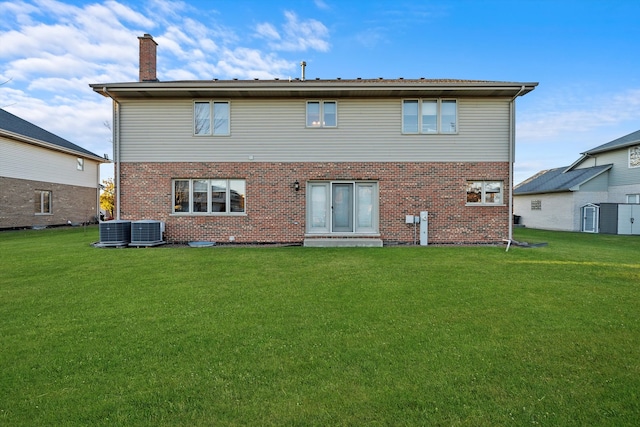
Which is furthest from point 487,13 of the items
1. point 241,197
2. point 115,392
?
point 115,392

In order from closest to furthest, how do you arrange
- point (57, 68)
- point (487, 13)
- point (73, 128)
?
1. point (487, 13)
2. point (57, 68)
3. point (73, 128)

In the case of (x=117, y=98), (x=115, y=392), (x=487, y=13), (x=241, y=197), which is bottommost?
(x=115, y=392)

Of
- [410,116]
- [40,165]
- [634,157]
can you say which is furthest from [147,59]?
[634,157]

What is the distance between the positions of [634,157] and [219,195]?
76.4 feet

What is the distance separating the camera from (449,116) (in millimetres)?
12023

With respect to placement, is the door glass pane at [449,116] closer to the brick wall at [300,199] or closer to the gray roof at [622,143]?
the brick wall at [300,199]

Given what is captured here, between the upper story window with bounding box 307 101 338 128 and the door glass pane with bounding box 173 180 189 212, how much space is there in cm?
516

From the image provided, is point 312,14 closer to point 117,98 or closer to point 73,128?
point 117,98

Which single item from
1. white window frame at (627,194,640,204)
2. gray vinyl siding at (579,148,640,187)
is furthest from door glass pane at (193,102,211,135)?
white window frame at (627,194,640,204)

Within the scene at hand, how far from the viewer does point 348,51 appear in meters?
18.5

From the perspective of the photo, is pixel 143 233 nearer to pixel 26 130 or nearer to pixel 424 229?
pixel 424 229

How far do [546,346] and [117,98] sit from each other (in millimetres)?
14100

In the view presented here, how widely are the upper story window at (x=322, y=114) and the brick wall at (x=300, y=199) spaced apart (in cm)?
150

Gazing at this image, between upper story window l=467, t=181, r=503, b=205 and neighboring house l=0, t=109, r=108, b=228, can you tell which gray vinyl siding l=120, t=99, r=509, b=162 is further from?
neighboring house l=0, t=109, r=108, b=228
